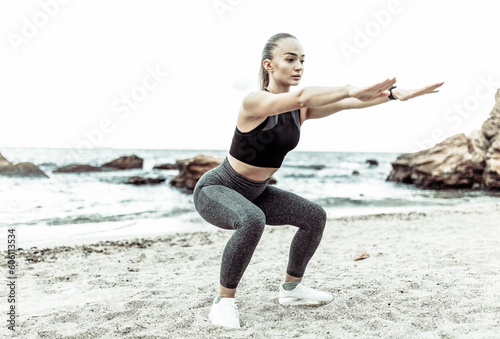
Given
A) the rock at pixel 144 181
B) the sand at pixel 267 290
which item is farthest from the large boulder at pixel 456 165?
the sand at pixel 267 290

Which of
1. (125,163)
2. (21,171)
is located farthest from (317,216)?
(125,163)

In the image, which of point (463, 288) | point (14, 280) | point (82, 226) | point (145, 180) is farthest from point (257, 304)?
point (145, 180)

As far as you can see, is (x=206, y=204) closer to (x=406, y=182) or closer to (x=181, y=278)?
(x=181, y=278)

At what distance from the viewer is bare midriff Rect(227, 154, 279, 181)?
2.42 metres

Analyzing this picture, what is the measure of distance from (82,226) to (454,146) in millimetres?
18049

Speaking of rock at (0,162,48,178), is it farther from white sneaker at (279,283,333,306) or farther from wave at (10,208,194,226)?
white sneaker at (279,283,333,306)

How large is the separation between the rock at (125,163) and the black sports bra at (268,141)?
27.8 m

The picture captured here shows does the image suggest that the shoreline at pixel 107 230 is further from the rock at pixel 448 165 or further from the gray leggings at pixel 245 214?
the rock at pixel 448 165

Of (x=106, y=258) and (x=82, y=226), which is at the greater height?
(x=106, y=258)

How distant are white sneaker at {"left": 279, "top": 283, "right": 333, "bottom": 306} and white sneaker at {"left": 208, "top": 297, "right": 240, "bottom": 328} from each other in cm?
53

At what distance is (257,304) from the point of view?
275cm

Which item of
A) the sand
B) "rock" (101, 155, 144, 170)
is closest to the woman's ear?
the sand

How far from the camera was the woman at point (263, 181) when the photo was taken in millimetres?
2219

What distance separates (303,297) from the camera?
2.71m
